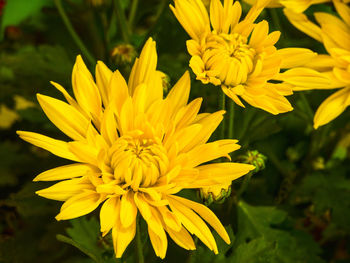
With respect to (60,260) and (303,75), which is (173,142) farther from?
(60,260)

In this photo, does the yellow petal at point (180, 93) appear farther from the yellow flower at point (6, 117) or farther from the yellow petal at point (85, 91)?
the yellow flower at point (6, 117)

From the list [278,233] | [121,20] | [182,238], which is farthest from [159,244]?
[121,20]

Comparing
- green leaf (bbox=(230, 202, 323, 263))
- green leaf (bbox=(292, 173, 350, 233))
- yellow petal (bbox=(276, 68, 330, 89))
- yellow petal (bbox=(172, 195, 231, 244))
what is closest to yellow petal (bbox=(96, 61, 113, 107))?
yellow petal (bbox=(172, 195, 231, 244))

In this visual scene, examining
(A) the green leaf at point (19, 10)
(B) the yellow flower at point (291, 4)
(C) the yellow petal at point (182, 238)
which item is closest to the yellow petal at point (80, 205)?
(C) the yellow petal at point (182, 238)

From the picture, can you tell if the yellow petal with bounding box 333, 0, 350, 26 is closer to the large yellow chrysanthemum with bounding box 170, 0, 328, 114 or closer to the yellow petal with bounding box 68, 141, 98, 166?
the large yellow chrysanthemum with bounding box 170, 0, 328, 114

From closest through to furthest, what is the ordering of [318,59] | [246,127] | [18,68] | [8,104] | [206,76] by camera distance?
[206,76], [318,59], [246,127], [18,68], [8,104]

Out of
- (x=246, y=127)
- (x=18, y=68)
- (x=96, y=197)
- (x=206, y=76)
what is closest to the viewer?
(x=96, y=197)

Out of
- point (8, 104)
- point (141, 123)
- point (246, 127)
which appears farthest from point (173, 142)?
point (8, 104)

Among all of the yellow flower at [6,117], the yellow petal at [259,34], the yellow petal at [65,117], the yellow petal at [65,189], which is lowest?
the yellow flower at [6,117]
